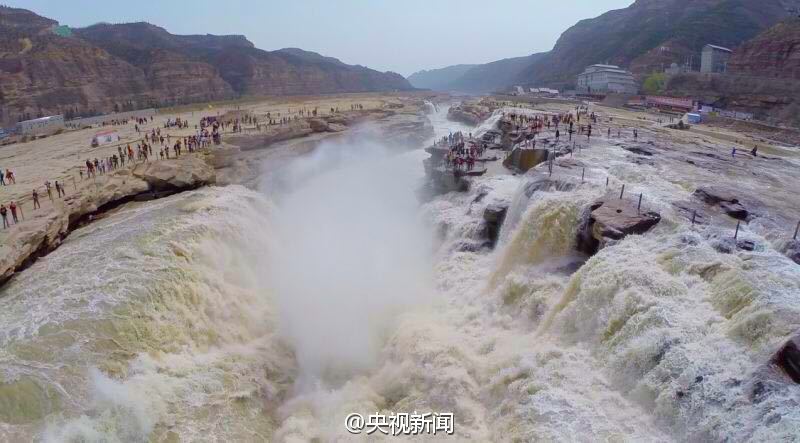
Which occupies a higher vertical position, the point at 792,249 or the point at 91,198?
the point at 792,249

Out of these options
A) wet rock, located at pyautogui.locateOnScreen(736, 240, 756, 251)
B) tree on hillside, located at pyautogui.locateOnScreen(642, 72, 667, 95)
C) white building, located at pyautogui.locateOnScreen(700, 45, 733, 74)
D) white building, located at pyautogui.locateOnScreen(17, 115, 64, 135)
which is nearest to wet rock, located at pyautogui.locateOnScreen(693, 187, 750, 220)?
wet rock, located at pyautogui.locateOnScreen(736, 240, 756, 251)

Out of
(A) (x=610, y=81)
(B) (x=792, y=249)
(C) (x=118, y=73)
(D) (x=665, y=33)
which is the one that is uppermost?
(D) (x=665, y=33)

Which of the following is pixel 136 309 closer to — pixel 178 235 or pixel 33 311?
pixel 33 311

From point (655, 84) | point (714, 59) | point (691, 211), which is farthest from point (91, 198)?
point (714, 59)

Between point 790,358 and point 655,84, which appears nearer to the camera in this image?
point 790,358

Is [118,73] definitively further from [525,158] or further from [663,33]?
[663,33]

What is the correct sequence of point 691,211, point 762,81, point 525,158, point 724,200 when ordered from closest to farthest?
point 691,211
point 724,200
point 525,158
point 762,81

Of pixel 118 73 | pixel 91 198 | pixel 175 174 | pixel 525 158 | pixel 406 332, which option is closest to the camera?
pixel 406 332

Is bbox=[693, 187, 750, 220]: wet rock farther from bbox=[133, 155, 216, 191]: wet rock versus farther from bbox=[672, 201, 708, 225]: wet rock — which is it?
bbox=[133, 155, 216, 191]: wet rock
